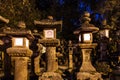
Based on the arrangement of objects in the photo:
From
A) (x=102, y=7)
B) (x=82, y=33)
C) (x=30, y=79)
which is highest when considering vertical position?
(x=102, y=7)

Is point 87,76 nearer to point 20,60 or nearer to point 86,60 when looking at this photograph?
point 86,60

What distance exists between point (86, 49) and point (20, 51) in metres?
2.38

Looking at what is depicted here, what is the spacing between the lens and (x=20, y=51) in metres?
9.72

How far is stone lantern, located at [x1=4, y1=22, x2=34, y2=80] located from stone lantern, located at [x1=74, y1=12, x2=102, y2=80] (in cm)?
181

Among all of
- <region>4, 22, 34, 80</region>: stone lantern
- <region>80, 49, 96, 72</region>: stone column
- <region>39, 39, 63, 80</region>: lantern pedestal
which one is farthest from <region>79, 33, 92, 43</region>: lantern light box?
<region>4, 22, 34, 80</region>: stone lantern

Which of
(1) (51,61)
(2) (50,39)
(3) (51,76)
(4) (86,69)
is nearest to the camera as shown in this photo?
(3) (51,76)

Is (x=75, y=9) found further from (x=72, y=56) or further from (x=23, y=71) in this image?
(x=23, y=71)

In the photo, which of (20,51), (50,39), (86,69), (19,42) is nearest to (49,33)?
(50,39)

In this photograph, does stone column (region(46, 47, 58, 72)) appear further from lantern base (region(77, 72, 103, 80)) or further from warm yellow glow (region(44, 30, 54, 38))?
lantern base (region(77, 72, 103, 80))

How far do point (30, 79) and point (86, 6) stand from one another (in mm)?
13834

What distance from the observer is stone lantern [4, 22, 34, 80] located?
9.77 metres

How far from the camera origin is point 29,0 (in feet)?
75.8

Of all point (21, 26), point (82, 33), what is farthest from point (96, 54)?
point (21, 26)

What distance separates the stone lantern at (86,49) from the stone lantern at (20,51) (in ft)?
5.93
